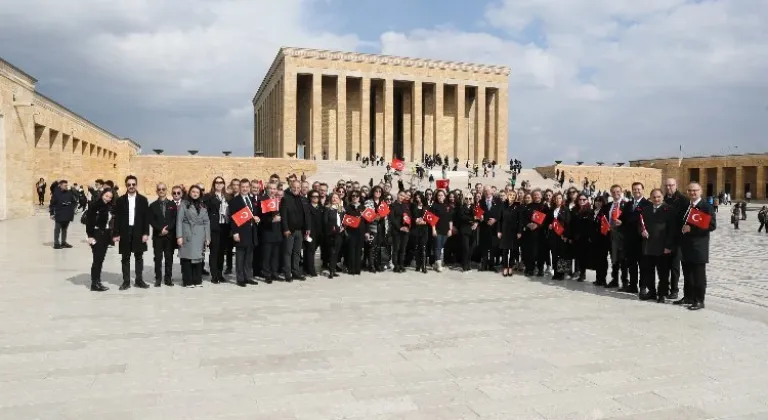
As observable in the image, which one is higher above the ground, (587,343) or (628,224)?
(628,224)

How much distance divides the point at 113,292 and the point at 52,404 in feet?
14.5

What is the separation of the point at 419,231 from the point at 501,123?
4401 centimetres

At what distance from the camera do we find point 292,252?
9.36 m

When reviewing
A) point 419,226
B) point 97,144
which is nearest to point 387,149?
point 97,144

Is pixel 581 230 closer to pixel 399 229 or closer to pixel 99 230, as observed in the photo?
pixel 399 229

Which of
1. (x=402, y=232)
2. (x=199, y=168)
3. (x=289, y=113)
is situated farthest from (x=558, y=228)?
(x=289, y=113)

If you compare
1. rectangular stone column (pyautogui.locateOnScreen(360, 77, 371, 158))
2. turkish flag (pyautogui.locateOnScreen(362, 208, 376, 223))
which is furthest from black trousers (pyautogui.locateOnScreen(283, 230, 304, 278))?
rectangular stone column (pyautogui.locateOnScreen(360, 77, 371, 158))

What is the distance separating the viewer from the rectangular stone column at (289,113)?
148ft

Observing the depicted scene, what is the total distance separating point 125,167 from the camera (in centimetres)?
4644

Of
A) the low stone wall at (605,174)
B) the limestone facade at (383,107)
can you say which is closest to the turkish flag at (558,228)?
the low stone wall at (605,174)

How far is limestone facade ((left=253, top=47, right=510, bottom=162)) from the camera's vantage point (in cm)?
4634

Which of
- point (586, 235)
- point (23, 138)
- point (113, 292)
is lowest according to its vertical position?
point (113, 292)

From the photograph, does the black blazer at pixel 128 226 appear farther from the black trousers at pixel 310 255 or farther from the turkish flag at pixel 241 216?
the black trousers at pixel 310 255

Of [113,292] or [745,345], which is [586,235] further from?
[113,292]
